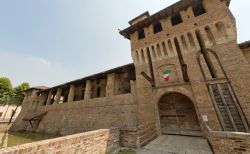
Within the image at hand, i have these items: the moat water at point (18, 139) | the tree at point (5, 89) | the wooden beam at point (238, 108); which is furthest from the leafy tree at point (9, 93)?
the wooden beam at point (238, 108)

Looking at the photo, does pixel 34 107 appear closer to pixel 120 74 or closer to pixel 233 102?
pixel 120 74

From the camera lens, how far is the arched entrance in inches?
335

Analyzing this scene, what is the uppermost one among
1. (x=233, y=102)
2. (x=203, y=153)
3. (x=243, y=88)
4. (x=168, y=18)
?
(x=168, y=18)

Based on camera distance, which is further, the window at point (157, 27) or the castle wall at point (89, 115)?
the window at point (157, 27)

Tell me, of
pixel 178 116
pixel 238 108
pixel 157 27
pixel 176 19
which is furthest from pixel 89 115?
pixel 176 19

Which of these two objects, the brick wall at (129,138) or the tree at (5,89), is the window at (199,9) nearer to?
the brick wall at (129,138)

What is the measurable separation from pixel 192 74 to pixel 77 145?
27.5ft

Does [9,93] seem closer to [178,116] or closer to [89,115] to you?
[89,115]

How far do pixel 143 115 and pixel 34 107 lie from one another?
22349 mm

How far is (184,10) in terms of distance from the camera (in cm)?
1038

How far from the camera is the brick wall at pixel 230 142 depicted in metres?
4.21

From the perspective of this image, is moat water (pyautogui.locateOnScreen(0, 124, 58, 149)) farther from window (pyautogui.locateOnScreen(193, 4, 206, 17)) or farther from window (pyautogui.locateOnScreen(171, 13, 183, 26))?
window (pyautogui.locateOnScreen(193, 4, 206, 17))

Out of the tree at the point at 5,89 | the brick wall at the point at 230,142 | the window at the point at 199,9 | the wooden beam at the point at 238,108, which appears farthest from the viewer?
the tree at the point at 5,89

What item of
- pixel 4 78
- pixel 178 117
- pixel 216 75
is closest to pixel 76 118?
pixel 178 117
